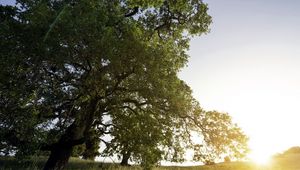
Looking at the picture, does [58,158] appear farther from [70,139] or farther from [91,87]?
[91,87]

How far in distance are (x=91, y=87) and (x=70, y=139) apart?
5.72 metres

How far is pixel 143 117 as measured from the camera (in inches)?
750

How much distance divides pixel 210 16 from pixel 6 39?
15785 mm

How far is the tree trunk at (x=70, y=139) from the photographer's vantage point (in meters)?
22.1

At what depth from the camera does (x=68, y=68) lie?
2002 cm

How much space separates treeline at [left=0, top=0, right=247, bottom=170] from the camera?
16375 millimetres

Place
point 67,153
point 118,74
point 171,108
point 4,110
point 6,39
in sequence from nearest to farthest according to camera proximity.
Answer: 1. point 4,110
2. point 6,39
3. point 118,74
4. point 171,108
5. point 67,153

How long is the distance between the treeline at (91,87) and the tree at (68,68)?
0.16ft

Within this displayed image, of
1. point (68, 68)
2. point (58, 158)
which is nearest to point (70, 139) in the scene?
point (58, 158)

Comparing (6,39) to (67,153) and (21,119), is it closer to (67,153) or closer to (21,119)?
(21,119)

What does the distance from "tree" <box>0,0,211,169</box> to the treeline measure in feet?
0.16

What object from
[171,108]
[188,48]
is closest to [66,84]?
[171,108]

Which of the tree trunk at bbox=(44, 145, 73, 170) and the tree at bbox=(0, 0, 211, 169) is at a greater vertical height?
the tree at bbox=(0, 0, 211, 169)

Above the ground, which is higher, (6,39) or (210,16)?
(210,16)
